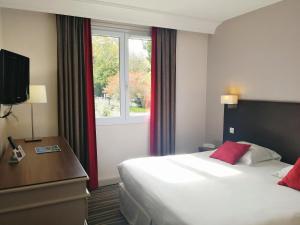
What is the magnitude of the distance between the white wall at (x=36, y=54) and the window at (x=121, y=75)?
0.61m

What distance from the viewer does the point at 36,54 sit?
124 inches

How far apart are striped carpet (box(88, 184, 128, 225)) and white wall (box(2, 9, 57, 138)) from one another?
3.52 ft

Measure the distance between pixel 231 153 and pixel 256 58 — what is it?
1.42 meters

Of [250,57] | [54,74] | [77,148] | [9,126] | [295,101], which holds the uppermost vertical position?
[250,57]

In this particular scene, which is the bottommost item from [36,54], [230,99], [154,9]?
[230,99]

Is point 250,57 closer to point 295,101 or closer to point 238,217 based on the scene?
point 295,101

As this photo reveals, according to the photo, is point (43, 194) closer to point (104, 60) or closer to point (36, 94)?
point (36, 94)

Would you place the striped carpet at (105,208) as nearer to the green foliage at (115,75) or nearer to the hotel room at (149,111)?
the hotel room at (149,111)

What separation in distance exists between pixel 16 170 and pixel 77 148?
1.55 meters

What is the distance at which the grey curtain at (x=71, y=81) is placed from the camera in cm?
318

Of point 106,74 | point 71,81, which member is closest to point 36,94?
point 71,81

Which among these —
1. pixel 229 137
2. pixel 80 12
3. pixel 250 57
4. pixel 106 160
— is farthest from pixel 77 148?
pixel 250 57

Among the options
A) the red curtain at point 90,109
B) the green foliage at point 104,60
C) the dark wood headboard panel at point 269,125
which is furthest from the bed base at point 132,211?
the dark wood headboard panel at point 269,125

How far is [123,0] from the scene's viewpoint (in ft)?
9.84
